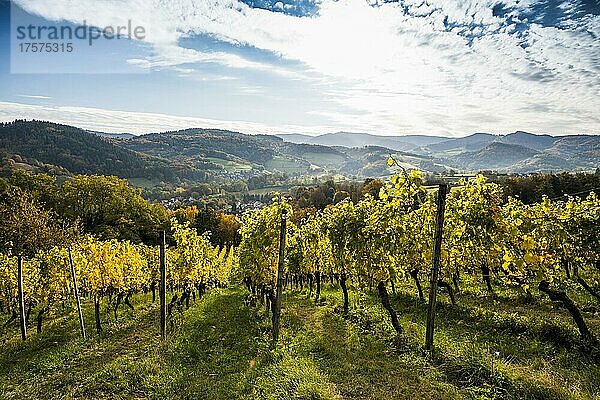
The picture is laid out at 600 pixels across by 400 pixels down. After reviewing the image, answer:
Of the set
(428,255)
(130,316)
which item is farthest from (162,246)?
(428,255)

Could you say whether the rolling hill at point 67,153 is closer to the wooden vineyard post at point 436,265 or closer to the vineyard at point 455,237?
the vineyard at point 455,237

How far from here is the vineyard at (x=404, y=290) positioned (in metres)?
8.36

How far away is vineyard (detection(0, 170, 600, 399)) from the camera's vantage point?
8.36m

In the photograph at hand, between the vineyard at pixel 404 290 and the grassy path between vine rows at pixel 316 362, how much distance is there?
6 cm

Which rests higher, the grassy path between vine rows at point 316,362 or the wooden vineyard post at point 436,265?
the wooden vineyard post at point 436,265

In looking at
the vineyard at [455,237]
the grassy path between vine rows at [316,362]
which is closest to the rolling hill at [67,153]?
the grassy path between vine rows at [316,362]

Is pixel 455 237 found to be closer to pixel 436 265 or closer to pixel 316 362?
pixel 436 265

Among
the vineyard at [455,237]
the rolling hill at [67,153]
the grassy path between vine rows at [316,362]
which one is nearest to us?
the grassy path between vine rows at [316,362]

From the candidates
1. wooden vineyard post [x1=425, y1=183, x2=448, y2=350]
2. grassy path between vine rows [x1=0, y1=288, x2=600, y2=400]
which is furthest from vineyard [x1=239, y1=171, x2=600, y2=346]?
grassy path between vine rows [x1=0, y1=288, x2=600, y2=400]

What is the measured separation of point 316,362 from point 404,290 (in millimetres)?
10193

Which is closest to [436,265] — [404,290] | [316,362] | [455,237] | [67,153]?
[316,362]

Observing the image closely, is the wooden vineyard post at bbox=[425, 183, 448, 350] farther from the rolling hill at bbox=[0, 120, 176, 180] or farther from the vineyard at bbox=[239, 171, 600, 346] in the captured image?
the rolling hill at bbox=[0, 120, 176, 180]

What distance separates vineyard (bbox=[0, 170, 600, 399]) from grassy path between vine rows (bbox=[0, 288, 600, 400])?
6 cm

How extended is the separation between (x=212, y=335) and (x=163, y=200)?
4772 inches
